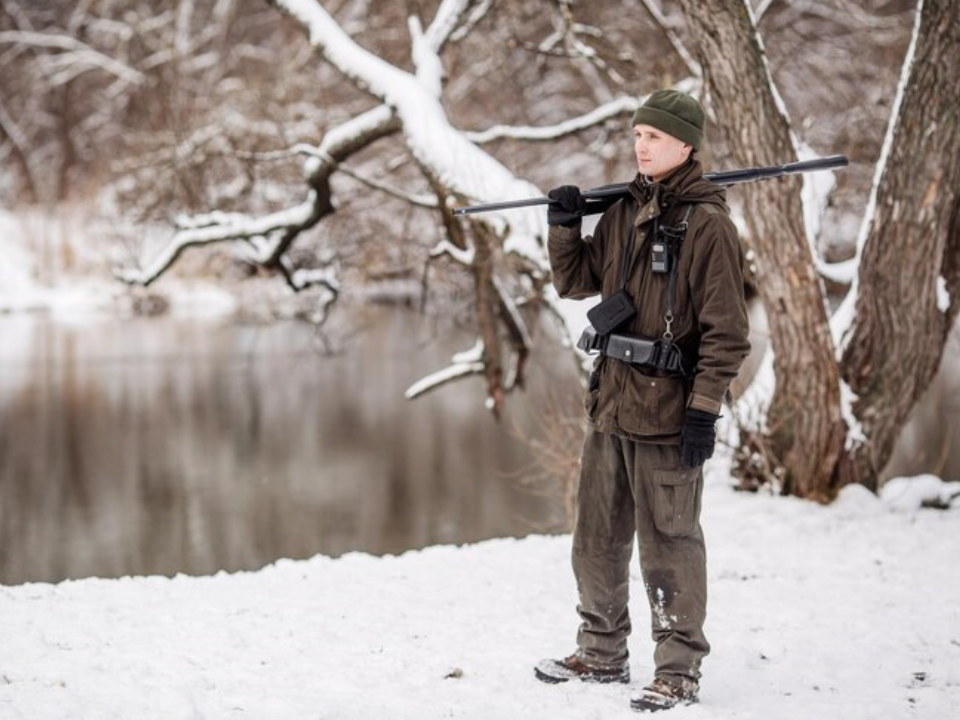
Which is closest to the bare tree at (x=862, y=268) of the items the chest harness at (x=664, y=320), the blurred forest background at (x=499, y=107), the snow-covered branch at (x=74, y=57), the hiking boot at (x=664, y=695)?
the blurred forest background at (x=499, y=107)

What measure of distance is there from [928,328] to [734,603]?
8.21 ft

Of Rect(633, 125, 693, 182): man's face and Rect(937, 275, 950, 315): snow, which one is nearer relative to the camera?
Rect(633, 125, 693, 182): man's face

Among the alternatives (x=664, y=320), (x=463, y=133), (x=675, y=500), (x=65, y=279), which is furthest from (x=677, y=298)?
(x=65, y=279)

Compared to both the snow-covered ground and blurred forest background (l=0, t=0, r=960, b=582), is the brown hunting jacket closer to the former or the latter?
the snow-covered ground

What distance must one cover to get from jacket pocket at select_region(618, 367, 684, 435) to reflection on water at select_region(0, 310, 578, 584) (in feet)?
17.1

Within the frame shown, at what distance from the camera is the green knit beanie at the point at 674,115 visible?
334cm

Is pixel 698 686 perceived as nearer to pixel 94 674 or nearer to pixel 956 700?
pixel 956 700

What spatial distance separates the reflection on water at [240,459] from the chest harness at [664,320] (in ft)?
17.1

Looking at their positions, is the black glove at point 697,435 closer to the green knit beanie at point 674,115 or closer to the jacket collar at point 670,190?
the jacket collar at point 670,190

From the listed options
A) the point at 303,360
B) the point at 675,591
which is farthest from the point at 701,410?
the point at 303,360

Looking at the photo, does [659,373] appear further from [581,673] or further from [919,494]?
[919,494]

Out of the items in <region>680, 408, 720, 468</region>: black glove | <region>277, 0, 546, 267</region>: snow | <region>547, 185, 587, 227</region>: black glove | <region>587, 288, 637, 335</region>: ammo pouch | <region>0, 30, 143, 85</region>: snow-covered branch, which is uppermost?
<region>0, 30, 143, 85</region>: snow-covered branch

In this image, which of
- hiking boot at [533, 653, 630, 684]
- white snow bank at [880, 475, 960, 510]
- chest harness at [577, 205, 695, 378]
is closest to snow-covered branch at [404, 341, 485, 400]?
white snow bank at [880, 475, 960, 510]

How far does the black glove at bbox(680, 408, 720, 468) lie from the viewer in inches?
128
